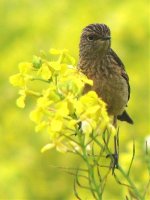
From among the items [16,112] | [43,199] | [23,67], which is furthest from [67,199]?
[23,67]

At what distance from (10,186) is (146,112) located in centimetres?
234

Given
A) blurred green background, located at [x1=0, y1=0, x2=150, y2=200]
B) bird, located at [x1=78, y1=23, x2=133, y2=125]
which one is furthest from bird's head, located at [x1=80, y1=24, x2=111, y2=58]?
blurred green background, located at [x1=0, y1=0, x2=150, y2=200]

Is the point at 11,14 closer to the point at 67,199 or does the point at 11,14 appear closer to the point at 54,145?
the point at 67,199

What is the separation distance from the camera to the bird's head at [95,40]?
650 cm

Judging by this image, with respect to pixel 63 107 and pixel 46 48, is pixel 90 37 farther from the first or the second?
pixel 46 48

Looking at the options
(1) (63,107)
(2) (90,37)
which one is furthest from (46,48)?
(1) (63,107)

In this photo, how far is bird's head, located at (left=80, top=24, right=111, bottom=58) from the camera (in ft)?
21.3

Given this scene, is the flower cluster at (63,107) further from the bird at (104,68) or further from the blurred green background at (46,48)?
the blurred green background at (46,48)

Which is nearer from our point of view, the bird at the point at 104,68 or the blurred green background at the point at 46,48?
the bird at the point at 104,68

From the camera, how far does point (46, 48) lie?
11.4 metres

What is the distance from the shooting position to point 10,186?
358 inches

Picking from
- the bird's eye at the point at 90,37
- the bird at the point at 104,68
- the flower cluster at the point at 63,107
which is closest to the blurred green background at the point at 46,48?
the bird at the point at 104,68

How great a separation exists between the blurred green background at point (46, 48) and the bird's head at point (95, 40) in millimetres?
2458

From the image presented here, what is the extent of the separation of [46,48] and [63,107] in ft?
22.7
